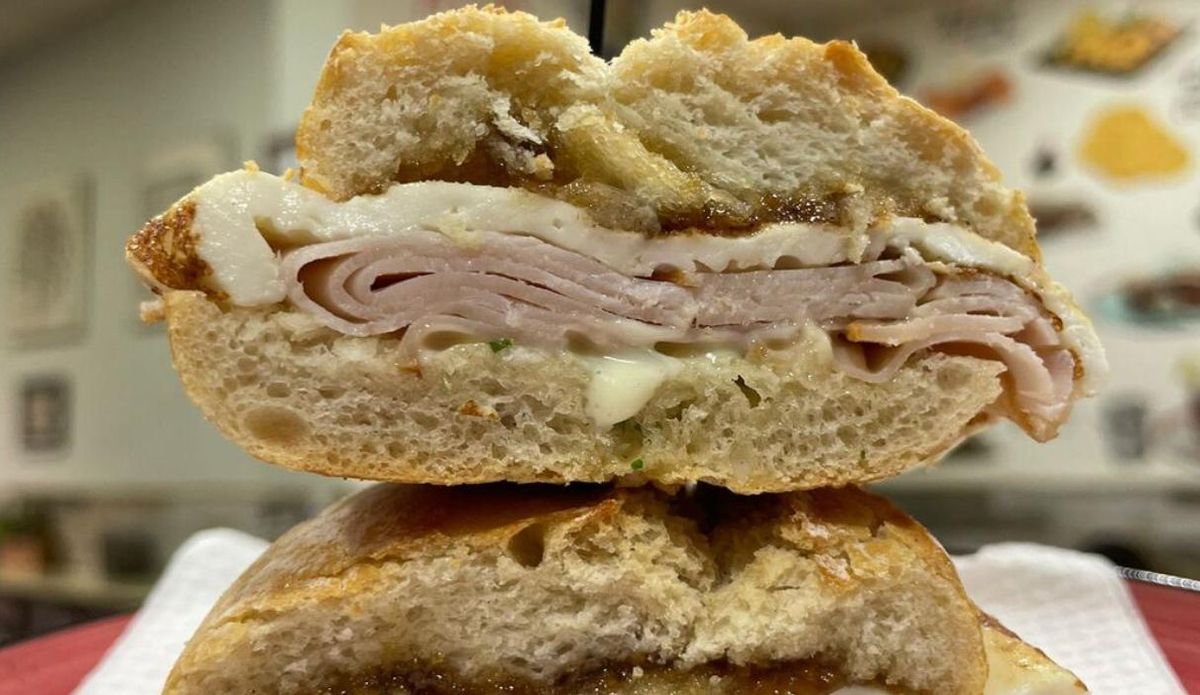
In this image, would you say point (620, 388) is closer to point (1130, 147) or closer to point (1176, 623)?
point (1176, 623)

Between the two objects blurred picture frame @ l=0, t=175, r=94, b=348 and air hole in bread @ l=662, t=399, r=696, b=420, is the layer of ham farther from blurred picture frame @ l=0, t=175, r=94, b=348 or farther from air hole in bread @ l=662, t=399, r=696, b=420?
blurred picture frame @ l=0, t=175, r=94, b=348

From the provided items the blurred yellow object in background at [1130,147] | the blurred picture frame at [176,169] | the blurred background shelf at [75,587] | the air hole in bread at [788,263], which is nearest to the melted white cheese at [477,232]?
the air hole in bread at [788,263]

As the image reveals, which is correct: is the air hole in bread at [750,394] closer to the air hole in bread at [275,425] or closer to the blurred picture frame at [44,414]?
the air hole in bread at [275,425]

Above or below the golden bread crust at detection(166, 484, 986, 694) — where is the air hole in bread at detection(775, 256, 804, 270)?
above

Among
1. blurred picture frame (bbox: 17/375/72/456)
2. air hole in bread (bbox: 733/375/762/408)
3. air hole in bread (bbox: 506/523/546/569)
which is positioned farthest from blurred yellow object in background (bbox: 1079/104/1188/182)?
blurred picture frame (bbox: 17/375/72/456)

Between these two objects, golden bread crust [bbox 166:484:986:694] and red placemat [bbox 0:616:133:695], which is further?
red placemat [bbox 0:616:133:695]

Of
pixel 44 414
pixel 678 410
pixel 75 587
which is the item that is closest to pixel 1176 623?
pixel 678 410

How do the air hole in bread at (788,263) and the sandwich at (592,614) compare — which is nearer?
the sandwich at (592,614)
